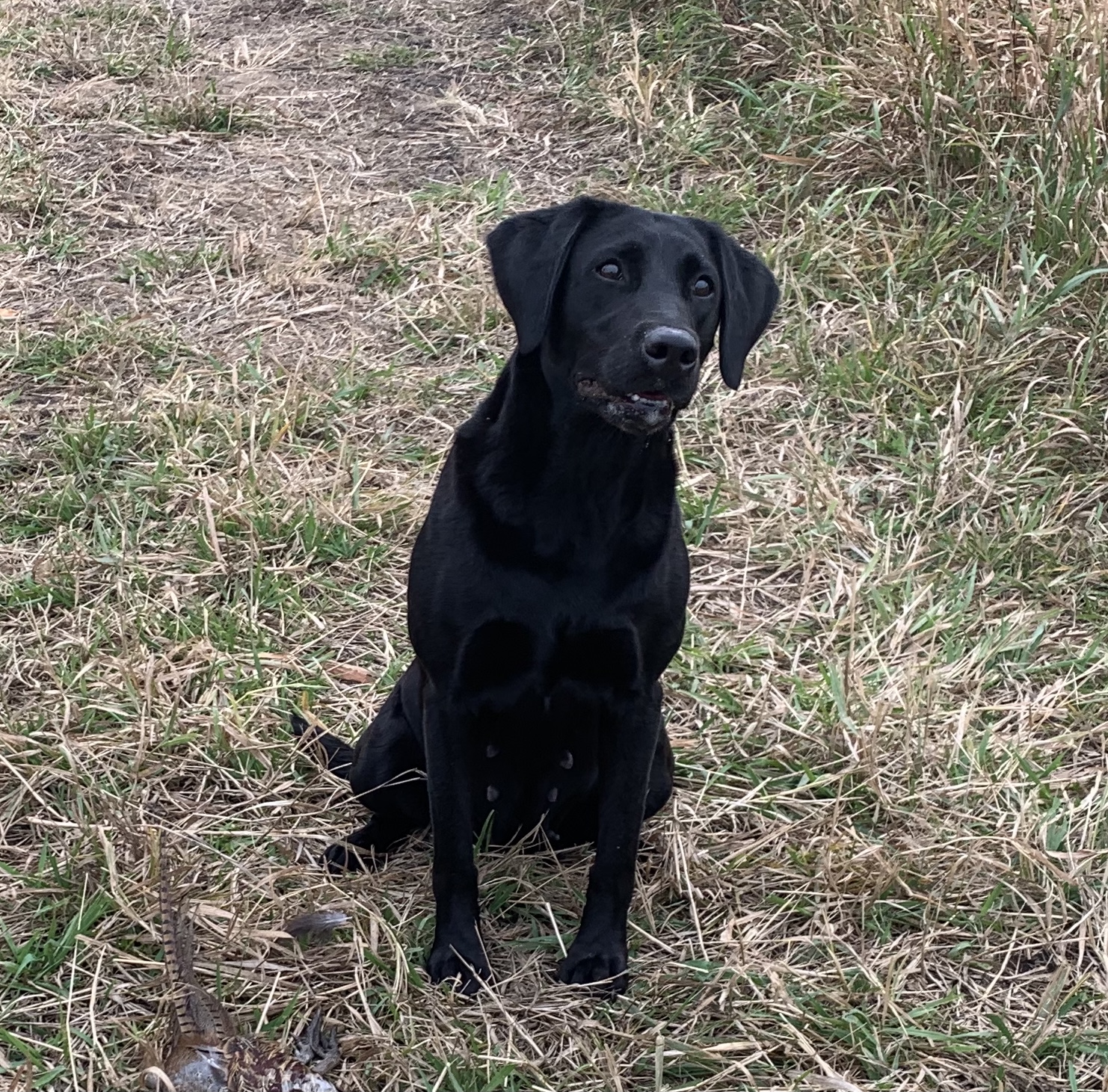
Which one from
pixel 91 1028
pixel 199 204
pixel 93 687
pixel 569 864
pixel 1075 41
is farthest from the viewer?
pixel 199 204

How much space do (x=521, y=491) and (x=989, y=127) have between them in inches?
115

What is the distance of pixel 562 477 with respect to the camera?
7.44 ft

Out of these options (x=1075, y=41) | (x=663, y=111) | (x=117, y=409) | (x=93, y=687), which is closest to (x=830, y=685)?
(x=93, y=687)

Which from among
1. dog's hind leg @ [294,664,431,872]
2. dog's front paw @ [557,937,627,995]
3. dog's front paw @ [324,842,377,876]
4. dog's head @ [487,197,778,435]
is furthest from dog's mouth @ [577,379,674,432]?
dog's front paw @ [324,842,377,876]

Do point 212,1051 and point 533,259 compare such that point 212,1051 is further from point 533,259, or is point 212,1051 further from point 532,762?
point 533,259

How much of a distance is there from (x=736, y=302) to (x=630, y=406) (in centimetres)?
40

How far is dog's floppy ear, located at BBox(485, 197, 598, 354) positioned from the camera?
2.26 metres

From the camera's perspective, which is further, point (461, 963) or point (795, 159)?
point (795, 159)

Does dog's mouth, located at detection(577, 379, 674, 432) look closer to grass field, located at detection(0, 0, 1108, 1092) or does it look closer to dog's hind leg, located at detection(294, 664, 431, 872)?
dog's hind leg, located at detection(294, 664, 431, 872)

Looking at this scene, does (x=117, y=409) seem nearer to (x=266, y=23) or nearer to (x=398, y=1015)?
(x=398, y=1015)

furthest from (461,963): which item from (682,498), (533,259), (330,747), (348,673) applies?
(682,498)

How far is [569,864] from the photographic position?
8.83ft

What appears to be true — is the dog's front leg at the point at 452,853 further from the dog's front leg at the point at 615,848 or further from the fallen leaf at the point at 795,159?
the fallen leaf at the point at 795,159

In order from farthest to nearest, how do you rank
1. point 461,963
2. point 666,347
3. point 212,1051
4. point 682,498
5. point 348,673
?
1. point 682,498
2. point 348,673
3. point 461,963
4. point 666,347
5. point 212,1051
